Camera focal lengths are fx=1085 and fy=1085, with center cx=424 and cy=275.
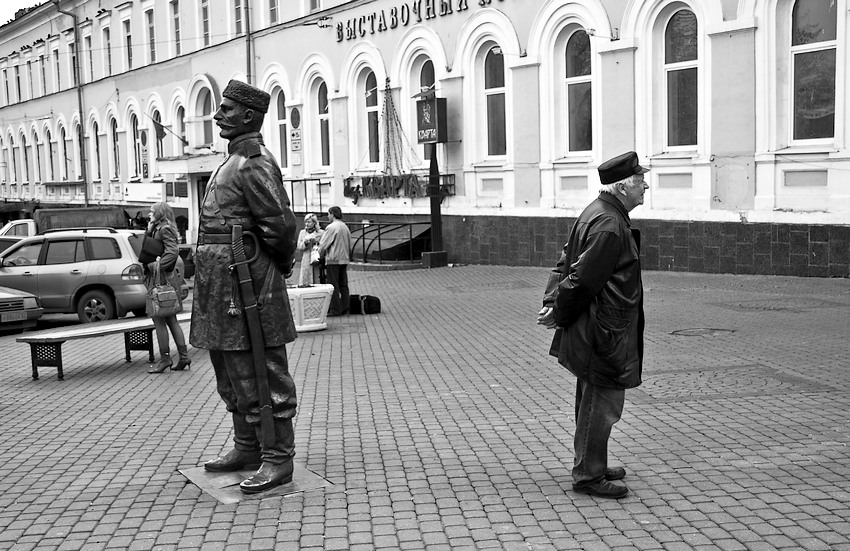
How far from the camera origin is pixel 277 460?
6180 millimetres


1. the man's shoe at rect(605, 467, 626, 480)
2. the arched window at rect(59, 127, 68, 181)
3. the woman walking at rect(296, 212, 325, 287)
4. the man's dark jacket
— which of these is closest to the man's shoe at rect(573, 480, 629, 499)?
the man's shoe at rect(605, 467, 626, 480)

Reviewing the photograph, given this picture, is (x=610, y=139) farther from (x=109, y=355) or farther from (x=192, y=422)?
(x=192, y=422)

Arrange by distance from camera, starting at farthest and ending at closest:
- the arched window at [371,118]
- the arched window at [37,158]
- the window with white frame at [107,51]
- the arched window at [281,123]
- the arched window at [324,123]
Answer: the arched window at [37,158], the window with white frame at [107,51], the arched window at [281,123], the arched window at [324,123], the arched window at [371,118]

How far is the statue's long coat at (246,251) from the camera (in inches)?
239

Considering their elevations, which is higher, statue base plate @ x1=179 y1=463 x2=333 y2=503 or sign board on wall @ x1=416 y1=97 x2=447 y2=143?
sign board on wall @ x1=416 y1=97 x2=447 y2=143

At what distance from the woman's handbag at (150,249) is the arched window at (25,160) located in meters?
51.3

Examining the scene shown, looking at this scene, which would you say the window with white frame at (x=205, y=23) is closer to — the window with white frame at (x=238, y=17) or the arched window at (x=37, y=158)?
the window with white frame at (x=238, y=17)

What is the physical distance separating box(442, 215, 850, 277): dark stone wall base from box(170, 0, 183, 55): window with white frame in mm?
19679

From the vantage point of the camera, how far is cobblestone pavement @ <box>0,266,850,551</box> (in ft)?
17.9

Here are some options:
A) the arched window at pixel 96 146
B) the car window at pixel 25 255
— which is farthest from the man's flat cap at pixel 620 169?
the arched window at pixel 96 146

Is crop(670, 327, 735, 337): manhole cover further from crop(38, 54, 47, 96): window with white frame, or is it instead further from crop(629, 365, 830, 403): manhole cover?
crop(38, 54, 47, 96): window with white frame

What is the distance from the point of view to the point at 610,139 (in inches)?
822

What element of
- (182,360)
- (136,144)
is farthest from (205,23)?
(182,360)

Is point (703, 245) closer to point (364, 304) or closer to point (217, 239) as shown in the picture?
point (364, 304)
